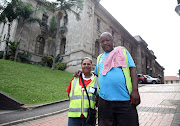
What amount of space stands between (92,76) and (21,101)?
5.48 m

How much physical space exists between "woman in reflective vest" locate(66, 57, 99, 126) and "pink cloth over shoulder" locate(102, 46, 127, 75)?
467 millimetres

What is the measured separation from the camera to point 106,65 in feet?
6.58

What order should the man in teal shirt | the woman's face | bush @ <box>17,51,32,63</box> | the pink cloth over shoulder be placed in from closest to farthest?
the man in teal shirt, the pink cloth over shoulder, the woman's face, bush @ <box>17,51,32,63</box>

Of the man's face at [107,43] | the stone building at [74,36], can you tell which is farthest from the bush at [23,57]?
the man's face at [107,43]

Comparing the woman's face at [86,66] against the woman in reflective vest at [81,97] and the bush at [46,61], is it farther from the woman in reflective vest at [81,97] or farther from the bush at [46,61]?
the bush at [46,61]

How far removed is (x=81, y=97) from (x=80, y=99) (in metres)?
0.04

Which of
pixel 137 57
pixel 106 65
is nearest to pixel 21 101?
pixel 106 65

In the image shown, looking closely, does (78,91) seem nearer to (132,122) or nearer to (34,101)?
(132,122)

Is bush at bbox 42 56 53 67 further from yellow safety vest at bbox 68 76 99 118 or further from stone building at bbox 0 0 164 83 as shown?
yellow safety vest at bbox 68 76 99 118

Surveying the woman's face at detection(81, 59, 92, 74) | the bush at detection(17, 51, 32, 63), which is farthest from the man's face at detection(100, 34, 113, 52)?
the bush at detection(17, 51, 32, 63)

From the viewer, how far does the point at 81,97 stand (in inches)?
86.7

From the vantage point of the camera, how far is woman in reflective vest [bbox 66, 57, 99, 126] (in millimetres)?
2125

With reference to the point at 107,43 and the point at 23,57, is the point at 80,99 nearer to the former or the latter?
the point at 107,43

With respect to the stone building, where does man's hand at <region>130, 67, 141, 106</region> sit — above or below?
below
